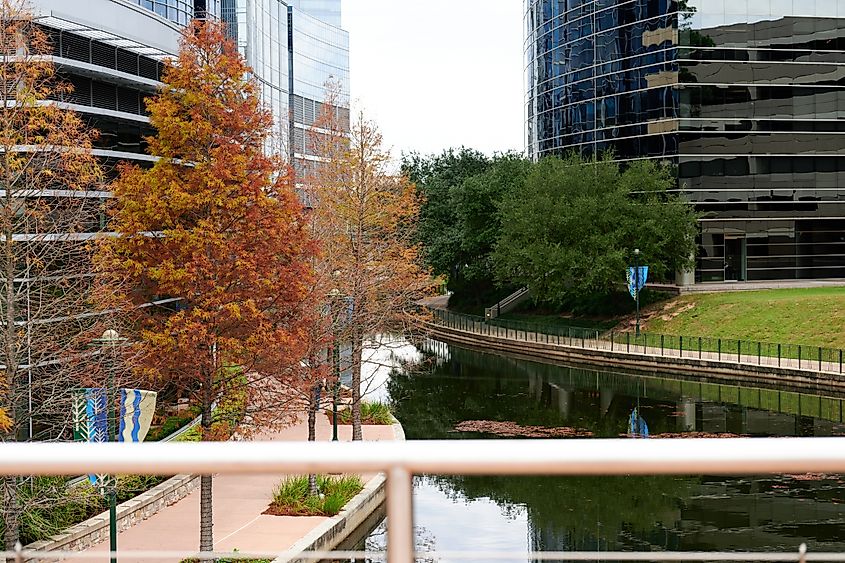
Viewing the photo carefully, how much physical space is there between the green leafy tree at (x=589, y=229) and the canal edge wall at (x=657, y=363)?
389 centimetres

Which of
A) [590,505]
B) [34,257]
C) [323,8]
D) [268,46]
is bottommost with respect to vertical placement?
[590,505]

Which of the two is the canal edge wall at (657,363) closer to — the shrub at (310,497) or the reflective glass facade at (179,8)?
the shrub at (310,497)

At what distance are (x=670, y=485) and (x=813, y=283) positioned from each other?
138 ft

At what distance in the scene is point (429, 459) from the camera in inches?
82.1

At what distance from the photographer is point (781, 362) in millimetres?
44906

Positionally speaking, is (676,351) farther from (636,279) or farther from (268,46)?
(268,46)

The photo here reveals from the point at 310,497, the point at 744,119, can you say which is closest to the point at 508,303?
the point at 744,119

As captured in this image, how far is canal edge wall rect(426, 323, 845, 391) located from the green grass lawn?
Answer: 4.95m

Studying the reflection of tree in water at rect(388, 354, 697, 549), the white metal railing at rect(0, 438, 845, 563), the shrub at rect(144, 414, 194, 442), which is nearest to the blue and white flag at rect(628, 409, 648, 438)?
the reflection of tree in water at rect(388, 354, 697, 549)

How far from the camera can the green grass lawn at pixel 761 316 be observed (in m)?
49.3

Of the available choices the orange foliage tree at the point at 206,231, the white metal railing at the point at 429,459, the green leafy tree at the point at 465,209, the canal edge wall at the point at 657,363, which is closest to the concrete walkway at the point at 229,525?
the orange foliage tree at the point at 206,231

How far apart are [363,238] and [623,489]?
36.2 feet

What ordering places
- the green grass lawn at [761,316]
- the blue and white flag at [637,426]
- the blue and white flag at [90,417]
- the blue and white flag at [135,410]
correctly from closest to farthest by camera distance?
the blue and white flag at [90,417] < the blue and white flag at [135,410] < the blue and white flag at [637,426] < the green grass lawn at [761,316]

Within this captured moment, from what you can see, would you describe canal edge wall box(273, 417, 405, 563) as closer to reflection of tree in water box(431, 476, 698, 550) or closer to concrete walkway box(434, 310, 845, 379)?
reflection of tree in water box(431, 476, 698, 550)
